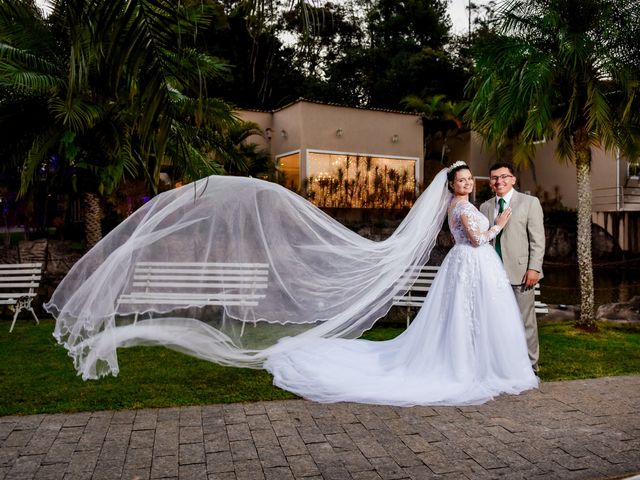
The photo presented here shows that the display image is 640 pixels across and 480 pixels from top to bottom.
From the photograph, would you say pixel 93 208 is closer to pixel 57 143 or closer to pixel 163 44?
pixel 57 143

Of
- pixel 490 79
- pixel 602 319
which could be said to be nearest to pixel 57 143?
pixel 490 79

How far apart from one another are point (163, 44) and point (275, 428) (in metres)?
2.82

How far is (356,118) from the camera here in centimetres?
2114

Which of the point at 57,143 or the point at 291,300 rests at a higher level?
the point at 57,143

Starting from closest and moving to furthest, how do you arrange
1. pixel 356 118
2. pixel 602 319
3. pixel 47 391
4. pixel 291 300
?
pixel 47 391, pixel 291 300, pixel 602 319, pixel 356 118

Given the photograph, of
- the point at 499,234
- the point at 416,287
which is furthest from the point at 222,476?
the point at 416,287

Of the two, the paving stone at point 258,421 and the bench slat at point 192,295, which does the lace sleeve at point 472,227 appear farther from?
the paving stone at point 258,421

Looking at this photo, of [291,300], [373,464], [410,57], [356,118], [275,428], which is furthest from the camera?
[410,57]

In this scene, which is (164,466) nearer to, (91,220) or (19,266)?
(19,266)

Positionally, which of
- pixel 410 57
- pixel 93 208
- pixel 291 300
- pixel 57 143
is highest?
pixel 410 57

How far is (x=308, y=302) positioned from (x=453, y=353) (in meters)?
1.65

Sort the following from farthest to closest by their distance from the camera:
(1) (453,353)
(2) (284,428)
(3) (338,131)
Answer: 1. (3) (338,131)
2. (1) (453,353)
3. (2) (284,428)

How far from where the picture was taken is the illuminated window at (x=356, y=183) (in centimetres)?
1991

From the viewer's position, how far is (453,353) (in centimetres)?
514
